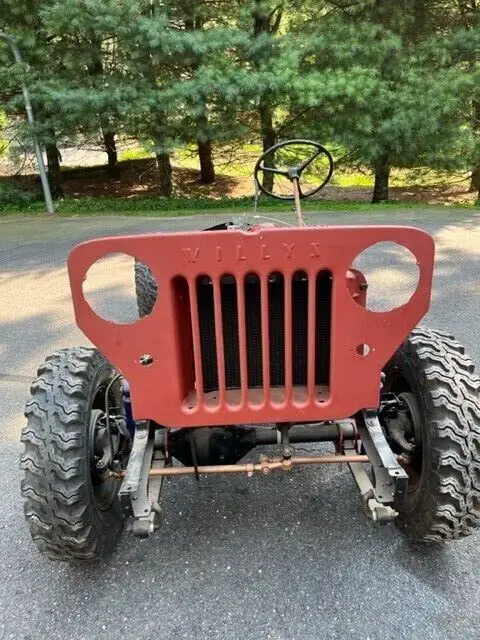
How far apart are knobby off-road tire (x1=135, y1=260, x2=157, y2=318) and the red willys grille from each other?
1.62 metres

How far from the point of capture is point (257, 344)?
2.31m

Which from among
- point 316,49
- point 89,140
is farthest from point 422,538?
point 89,140

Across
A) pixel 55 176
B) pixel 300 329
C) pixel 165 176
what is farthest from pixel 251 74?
pixel 300 329

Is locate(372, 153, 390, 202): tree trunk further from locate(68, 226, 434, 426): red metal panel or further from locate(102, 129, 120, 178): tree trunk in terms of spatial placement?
locate(68, 226, 434, 426): red metal panel

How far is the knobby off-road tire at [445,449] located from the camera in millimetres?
2111

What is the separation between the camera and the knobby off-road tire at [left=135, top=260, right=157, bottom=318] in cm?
386

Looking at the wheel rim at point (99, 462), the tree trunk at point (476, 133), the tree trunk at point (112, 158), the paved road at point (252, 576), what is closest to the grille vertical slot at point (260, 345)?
the wheel rim at point (99, 462)

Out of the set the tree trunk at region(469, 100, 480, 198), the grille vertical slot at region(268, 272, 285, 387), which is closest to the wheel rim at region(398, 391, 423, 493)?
the grille vertical slot at region(268, 272, 285, 387)

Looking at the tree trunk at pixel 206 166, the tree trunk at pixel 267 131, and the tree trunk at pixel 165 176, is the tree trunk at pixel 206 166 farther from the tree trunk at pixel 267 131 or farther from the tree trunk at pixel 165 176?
the tree trunk at pixel 267 131

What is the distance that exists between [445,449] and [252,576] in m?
0.97

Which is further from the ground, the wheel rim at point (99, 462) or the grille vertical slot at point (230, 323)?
the grille vertical slot at point (230, 323)

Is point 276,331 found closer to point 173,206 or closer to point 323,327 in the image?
point 323,327

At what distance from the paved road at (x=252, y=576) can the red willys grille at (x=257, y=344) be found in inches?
29.3

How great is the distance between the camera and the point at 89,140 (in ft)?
42.1
